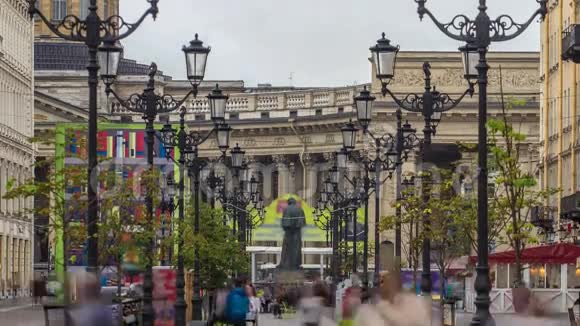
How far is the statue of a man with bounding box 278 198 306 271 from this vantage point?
282 feet

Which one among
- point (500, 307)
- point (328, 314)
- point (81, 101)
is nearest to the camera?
point (328, 314)

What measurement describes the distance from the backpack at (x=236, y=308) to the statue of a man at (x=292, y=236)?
138ft

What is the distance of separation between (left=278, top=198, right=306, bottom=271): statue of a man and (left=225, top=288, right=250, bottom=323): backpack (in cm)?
4218

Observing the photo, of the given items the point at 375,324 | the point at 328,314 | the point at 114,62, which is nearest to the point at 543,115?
the point at 328,314

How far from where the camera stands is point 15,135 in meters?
127

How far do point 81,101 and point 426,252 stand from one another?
13213 centimetres

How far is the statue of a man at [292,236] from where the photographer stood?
85812 mm

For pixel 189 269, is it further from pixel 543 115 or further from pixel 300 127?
pixel 300 127

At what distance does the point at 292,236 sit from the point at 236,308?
4373cm

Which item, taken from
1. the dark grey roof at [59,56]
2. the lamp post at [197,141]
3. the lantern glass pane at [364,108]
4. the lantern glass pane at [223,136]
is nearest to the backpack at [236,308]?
the lantern glass pane at [364,108]

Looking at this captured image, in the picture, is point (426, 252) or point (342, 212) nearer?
point (426, 252)

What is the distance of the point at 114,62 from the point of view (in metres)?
44.0

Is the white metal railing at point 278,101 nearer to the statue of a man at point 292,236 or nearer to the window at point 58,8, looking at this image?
the window at point 58,8

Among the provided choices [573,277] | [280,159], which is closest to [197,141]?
[573,277]
